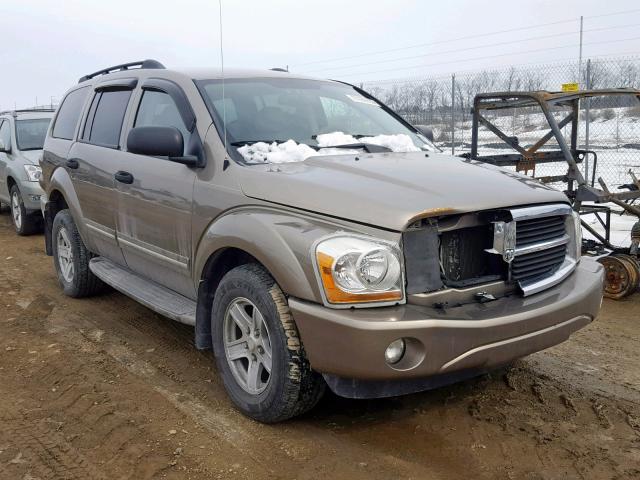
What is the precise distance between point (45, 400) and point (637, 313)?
4767 millimetres

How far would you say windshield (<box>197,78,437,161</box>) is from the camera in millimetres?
3908

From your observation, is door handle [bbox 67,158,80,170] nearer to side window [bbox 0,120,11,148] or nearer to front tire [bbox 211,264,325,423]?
front tire [bbox 211,264,325,423]

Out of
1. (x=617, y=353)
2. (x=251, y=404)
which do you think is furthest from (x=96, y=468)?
(x=617, y=353)

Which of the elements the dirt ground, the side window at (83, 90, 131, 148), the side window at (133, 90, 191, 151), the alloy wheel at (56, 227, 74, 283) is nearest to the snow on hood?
the side window at (133, 90, 191, 151)

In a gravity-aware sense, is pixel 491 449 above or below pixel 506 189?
below

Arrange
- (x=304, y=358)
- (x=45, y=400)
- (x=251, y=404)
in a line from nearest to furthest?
(x=304, y=358) < (x=251, y=404) < (x=45, y=400)

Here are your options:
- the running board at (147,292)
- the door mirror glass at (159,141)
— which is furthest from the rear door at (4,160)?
the door mirror glass at (159,141)

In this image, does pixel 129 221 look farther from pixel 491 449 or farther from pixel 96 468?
pixel 491 449

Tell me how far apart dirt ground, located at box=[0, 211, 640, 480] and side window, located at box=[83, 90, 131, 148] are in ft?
5.24

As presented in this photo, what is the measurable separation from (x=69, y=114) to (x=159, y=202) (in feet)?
8.18

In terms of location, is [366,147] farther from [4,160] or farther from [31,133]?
[4,160]

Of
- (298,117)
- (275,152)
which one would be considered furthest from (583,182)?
(275,152)

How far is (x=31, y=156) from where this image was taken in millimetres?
9820

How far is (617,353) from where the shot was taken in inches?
178
